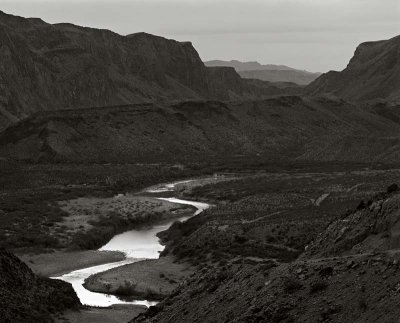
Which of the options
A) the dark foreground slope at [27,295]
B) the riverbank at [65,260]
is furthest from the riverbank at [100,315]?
the riverbank at [65,260]

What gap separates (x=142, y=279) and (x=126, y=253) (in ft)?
35.2

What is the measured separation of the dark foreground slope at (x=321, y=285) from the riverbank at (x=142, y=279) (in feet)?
43.9

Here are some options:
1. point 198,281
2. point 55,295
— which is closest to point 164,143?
point 55,295

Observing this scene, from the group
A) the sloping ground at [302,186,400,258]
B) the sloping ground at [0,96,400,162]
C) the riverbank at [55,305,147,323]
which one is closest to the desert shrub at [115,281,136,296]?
the riverbank at [55,305,147,323]

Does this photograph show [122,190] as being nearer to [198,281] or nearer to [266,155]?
[266,155]

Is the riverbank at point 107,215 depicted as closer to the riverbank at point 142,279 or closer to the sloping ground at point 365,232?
the riverbank at point 142,279

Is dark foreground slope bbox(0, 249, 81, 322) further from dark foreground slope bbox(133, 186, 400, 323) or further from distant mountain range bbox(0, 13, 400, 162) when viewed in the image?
distant mountain range bbox(0, 13, 400, 162)

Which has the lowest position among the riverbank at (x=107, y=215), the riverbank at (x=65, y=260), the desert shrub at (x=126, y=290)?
the desert shrub at (x=126, y=290)

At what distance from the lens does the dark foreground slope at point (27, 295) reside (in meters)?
35.7

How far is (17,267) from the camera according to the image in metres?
39.1

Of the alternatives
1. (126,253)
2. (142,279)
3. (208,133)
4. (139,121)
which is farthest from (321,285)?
(208,133)

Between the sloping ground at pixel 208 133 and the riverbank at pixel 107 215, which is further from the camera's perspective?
the sloping ground at pixel 208 133

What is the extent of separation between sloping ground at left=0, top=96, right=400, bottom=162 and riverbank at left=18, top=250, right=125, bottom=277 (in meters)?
67.2

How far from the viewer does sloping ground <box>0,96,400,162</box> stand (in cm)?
12875
